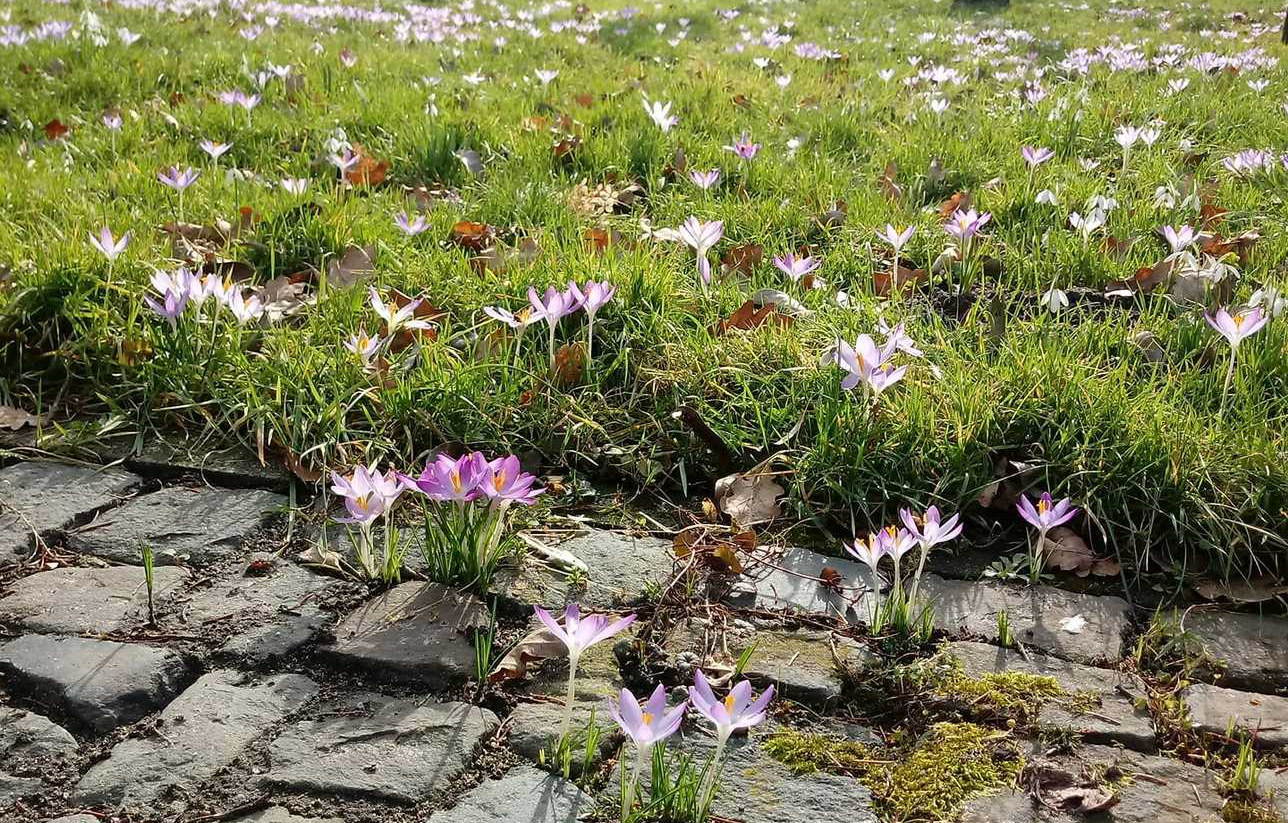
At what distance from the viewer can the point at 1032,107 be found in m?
5.64

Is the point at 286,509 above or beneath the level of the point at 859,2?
beneath

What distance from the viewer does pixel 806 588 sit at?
2.15 metres

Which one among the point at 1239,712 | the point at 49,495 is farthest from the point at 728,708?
the point at 49,495

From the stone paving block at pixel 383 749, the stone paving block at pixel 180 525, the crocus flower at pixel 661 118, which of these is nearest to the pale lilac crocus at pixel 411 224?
the stone paving block at pixel 180 525

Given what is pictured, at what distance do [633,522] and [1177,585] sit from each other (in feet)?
3.86

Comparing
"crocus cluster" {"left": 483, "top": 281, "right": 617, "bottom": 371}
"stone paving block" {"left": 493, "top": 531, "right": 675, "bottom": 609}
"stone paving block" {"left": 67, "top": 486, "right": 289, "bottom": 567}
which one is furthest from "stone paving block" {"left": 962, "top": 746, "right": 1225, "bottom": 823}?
"stone paving block" {"left": 67, "top": 486, "right": 289, "bottom": 567}

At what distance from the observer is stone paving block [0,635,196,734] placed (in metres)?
1.72

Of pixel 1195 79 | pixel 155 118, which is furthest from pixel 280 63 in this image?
pixel 1195 79

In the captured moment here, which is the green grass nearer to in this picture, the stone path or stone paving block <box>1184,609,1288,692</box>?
stone paving block <box>1184,609,1288,692</box>

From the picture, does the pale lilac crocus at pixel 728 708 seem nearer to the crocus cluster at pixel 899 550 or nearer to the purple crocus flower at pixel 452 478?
the crocus cluster at pixel 899 550

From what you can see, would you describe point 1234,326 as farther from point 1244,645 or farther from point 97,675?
point 97,675

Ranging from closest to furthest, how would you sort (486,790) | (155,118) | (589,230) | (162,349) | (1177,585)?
(486,790) → (1177,585) → (162,349) → (589,230) → (155,118)

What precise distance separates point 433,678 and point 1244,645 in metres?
1.55

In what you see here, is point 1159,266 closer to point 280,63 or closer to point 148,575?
point 148,575
